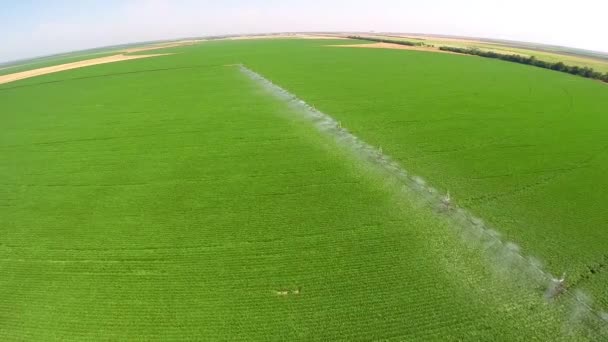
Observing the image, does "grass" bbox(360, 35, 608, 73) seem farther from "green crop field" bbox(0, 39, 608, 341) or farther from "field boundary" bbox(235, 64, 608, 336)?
"field boundary" bbox(235, 64, 608, 336)

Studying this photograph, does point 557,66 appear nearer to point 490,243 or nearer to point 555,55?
point 555,55

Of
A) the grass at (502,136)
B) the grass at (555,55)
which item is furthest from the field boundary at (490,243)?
the grass at (555,55)

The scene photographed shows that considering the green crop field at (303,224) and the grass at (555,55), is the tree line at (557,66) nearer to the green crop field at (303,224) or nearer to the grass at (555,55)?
the grass at (555,55)

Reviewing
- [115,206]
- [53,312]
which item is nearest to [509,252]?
[53,312]

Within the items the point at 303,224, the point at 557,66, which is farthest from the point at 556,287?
the point at 557,66

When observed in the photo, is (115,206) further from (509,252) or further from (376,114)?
(376,114)

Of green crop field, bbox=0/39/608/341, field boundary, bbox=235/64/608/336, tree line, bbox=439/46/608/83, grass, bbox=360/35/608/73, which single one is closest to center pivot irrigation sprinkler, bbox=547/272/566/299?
field boundary, bbox=235/64/608/336
